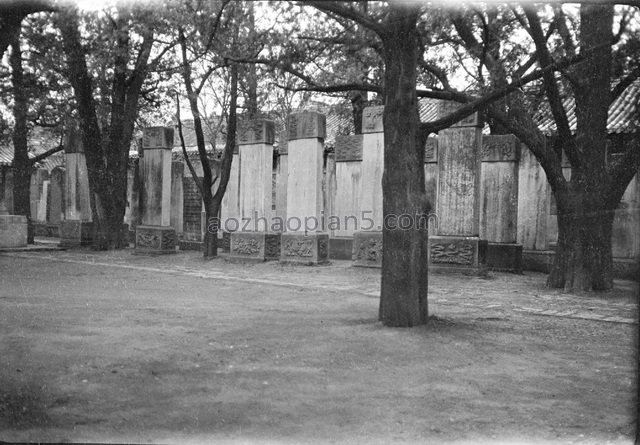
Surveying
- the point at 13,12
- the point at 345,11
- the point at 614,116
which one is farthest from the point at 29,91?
the point at 614,116

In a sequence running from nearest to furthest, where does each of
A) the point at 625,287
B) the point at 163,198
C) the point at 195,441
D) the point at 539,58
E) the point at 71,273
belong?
the point at 195,441 → the point at 539,58 → the point at 625,287 → the point at 71,273 → the point at 163,198

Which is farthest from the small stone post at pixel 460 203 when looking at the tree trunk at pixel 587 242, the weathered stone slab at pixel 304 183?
the weathered stone slab at pixel 304 183

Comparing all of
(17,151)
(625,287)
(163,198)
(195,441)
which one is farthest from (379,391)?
(17,151)

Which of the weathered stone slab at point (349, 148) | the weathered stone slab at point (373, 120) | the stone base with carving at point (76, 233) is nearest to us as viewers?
the weathered stone slab at point (373, 120)

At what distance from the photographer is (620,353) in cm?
564

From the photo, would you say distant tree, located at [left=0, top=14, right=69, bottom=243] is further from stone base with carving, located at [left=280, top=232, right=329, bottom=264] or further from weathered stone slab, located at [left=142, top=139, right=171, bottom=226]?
stone base with carving, located at [left=280, top=232, right=329, bottom=264]

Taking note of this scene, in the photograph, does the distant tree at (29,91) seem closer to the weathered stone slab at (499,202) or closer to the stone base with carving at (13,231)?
the stone base with carving at (13,231)

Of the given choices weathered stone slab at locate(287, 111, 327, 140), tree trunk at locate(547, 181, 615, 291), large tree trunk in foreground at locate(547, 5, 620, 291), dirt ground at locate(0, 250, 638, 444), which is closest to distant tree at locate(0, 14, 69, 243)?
dirt ground at locate(0, 250, 638, 444)

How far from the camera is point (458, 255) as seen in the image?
1192cm

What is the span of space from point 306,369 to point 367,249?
8.58 m

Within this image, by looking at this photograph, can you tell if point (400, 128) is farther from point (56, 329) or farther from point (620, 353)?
point (56, 329)

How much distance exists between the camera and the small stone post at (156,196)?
1608cm

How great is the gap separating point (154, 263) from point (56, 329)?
8.26 m

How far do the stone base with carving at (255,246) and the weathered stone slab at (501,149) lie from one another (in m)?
5.58
